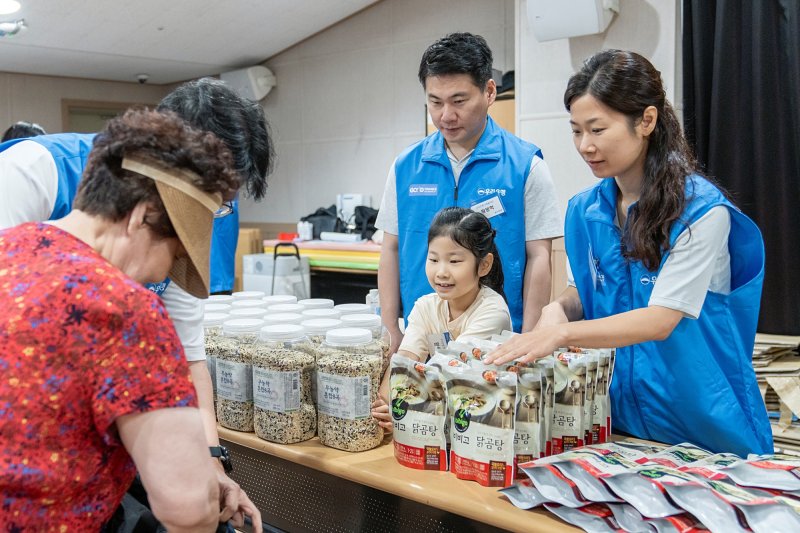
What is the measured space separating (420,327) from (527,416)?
2.04 ft

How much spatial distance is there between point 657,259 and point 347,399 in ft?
2.38

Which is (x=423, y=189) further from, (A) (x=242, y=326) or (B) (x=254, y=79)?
(B) (x=254, y=79)

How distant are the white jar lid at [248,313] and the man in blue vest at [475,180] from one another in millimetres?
470

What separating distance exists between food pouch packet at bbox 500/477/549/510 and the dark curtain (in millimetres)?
2837

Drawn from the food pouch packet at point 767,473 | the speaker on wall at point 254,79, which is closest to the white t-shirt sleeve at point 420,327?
the food pouch packet at point 767,473

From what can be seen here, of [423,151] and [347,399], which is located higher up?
[423,151]

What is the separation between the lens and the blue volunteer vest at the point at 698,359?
4.94ft

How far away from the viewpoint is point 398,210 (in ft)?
7.72

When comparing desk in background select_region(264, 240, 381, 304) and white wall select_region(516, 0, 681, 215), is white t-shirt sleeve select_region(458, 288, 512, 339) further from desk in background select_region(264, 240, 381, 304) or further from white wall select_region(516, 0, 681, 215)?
desk in background select_region(264, 240, 381, 304)

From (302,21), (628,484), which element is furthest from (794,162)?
(302,21)

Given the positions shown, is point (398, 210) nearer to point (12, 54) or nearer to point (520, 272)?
point (520, 272)

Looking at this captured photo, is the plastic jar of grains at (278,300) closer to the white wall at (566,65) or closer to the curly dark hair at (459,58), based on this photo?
the curly dark hair at (459,58)

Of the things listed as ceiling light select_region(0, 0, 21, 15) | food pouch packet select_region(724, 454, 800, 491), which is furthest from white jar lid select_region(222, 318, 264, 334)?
ceiling light select_region(0, 0, 21, 15)

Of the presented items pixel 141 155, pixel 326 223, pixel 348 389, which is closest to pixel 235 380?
pixel 348 389
